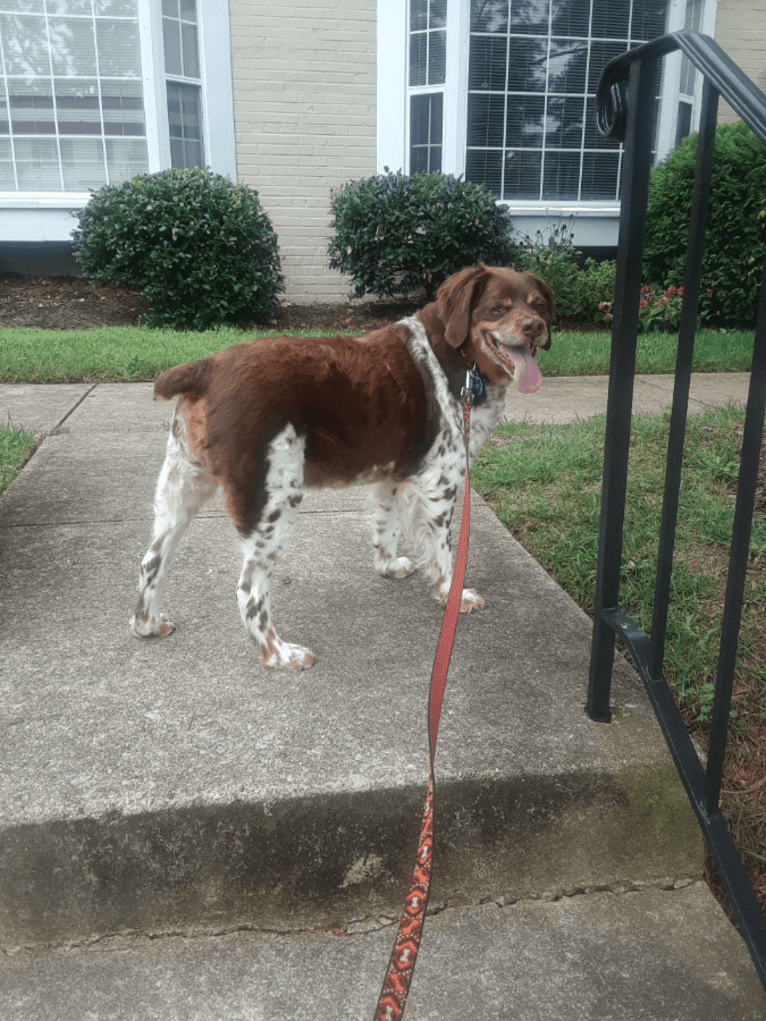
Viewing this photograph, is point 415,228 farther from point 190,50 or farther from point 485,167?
point 190,50

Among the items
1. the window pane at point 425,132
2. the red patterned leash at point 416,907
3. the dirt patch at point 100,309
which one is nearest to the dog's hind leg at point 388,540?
the red patterned leash at point 416,907

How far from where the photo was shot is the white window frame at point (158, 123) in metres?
10.4

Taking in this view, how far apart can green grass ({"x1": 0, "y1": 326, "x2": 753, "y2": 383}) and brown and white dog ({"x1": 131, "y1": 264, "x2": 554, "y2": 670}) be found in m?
4.39

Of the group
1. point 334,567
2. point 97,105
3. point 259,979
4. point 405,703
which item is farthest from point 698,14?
point 259,979

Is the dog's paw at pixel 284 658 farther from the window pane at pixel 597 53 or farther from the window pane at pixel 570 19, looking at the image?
the window pane at pixel 570 19

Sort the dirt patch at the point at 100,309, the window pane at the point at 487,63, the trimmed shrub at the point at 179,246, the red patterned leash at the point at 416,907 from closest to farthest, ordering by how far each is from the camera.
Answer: the red patterned leash at the point at 416,907, the trimmed shrub at the point at 179,246, the dirt patch at the point at 100,309, the window pane at the point at 487,63

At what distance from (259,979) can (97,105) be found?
1166 centimetres

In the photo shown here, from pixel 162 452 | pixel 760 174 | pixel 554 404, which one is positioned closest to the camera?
pixel 162 452

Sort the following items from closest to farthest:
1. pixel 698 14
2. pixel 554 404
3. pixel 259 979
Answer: pixel 259 979, pixel 554 404, pixel 698 14

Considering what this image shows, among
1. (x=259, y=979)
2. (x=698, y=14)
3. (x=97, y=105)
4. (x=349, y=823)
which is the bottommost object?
(x=259, y=979)

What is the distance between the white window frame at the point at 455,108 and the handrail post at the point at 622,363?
32.5ft

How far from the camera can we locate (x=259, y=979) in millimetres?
1729

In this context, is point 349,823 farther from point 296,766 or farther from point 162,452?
point 162,452

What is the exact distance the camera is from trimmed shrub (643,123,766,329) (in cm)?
926
